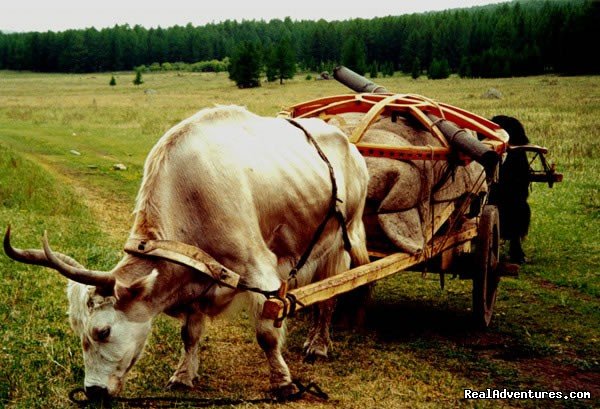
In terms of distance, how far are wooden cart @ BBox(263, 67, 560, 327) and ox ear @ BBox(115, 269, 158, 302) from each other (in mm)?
1840

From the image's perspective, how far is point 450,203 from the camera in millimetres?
7328

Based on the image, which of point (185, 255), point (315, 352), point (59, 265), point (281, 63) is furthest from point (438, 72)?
point (59, 265)

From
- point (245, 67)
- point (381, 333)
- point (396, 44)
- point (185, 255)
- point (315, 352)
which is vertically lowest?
point (381, 333)

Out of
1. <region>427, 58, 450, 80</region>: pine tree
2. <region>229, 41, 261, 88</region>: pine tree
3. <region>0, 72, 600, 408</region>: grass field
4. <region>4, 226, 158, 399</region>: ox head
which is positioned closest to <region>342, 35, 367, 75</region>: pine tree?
<region>427, 58, 450, 80</region>: pine tree

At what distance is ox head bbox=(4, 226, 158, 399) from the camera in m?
4.26

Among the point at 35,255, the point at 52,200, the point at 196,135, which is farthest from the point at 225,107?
the point at 52,200

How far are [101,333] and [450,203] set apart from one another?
4335 mm

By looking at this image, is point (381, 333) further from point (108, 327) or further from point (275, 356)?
point (108, 327)

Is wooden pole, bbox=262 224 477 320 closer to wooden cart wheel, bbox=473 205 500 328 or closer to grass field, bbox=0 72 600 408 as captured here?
wooden cart wheel, bbox=473 205 500 328

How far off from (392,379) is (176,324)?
2327 millimetres

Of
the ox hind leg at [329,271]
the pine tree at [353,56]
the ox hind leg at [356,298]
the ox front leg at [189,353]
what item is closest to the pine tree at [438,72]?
the pine tree at [353,56]

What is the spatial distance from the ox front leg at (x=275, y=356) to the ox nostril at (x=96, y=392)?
4.02 feet

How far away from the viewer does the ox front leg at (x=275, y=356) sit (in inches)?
199

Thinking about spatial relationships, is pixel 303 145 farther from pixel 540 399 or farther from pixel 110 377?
pixel 540 399
